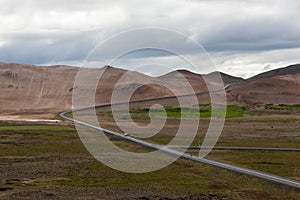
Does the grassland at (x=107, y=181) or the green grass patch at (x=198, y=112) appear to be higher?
the green grass patch at (x=198, y=112)

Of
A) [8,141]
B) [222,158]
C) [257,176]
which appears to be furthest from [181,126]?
[257,176]

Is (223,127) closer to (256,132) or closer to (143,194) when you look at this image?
(256,132)

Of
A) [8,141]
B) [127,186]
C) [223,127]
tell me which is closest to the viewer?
[127,186]

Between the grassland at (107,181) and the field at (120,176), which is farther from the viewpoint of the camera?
the field at (120,176)

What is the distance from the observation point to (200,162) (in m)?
61.8

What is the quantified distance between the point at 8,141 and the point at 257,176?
1817 inches

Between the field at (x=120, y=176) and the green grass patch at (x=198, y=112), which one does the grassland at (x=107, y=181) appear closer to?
the field at (x=120, y=176)

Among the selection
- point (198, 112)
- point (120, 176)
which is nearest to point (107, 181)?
point (120, 176)

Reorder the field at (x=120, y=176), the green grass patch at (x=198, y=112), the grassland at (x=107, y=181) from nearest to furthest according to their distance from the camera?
the grassland at (x=107, y=181), the field at (x=120, y=176), the green grass patch at (x=198, y=112)

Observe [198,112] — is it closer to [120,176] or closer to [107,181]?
[120,176]

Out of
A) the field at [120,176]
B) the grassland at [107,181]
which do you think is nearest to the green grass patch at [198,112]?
the field at [120,176]

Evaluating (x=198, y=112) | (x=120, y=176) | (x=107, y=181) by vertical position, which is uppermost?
(x=198, y=112)

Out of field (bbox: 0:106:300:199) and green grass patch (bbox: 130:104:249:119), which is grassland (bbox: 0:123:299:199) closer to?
field (bbox: 0:106:300:199)

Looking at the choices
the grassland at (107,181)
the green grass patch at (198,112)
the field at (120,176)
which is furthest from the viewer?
the green grass patch at (198,112)
